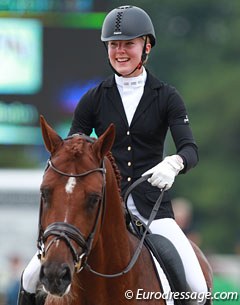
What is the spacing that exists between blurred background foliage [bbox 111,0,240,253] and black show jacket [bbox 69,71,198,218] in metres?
22.9

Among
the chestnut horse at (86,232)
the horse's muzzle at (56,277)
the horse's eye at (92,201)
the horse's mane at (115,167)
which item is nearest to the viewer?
the horse's muzzle at (56,277)

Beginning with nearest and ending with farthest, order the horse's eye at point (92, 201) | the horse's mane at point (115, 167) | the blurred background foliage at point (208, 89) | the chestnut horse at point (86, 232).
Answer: the chestnut horse at point (86, 232), the horse's eye at point (92, 201), the horse's mane at point (115, 167), the blurred background foliage at point (208, 89)

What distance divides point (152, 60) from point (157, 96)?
30.2 metres

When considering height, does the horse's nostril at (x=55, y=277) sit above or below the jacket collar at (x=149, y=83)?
below

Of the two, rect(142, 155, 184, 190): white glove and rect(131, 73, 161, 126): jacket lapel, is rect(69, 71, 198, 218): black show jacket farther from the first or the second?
rect(142, 155, 184, 190): white glove

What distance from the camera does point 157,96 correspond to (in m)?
7.18

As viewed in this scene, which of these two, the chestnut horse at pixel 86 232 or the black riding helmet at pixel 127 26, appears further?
the black riding helmet at pixel 127 26

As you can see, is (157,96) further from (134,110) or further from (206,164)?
(206,164)

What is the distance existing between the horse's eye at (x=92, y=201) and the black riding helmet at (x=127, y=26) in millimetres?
1379

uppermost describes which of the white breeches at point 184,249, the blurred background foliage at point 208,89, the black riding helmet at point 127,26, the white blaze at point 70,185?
the black riding helmet at point 127,26

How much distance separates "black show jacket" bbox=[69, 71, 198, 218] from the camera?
7082 mm

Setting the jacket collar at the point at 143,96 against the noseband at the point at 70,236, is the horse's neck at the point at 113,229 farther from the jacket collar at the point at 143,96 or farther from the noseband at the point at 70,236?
the jacket collar at the point at 143,96

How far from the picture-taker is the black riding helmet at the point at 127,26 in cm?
708

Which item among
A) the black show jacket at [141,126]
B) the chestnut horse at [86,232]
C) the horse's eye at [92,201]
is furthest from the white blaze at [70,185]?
the black show jacket at [141,126]
